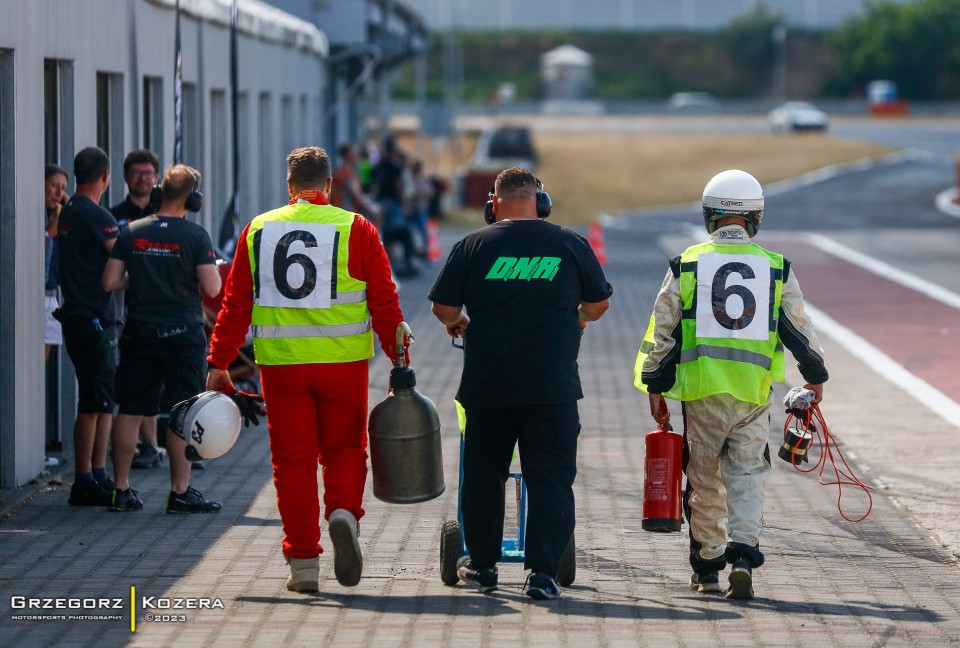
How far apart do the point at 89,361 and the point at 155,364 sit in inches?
19.2

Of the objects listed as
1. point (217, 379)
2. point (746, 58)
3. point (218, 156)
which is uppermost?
point (746, 58)

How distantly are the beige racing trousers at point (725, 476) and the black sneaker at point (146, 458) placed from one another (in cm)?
405

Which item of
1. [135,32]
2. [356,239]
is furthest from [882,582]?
[135,32]

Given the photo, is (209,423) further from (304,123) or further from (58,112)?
(304,123)

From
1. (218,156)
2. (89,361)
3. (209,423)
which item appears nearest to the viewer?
(209,423)

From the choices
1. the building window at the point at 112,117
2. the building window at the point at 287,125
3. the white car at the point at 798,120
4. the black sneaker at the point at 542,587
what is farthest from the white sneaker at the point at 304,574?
the white car at the point at 798,120

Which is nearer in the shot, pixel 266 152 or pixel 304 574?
pixel 304 574

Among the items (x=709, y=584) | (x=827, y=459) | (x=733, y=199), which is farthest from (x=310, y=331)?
(x=827, y=459)

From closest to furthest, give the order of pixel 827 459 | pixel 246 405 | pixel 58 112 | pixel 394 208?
pixel 246 405
pixel 58 112
pixel 827 459
pixel 394 208

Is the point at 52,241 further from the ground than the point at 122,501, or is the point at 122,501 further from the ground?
the point at 52,241

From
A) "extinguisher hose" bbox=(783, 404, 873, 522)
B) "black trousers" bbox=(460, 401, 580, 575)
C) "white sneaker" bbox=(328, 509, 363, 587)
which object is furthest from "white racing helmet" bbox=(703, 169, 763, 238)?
"white sneaker" bbox=(328, 509, 363, 587)

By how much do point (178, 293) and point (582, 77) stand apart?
9608 cm

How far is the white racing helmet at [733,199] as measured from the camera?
6.68 meters

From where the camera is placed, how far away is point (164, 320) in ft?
27.0
